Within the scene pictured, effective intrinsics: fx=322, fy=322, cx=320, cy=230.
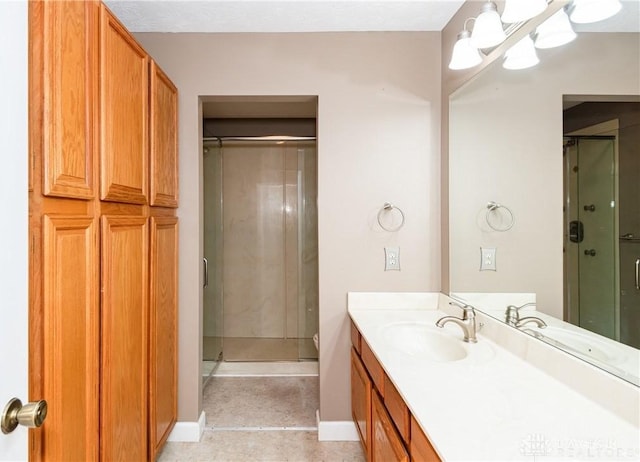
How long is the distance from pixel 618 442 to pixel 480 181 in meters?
1.18

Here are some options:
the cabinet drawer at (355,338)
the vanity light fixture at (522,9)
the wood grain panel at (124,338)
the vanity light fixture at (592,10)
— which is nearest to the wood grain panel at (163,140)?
the wood grain panel at (124,338)

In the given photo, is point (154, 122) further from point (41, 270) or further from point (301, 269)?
point (301, 269)

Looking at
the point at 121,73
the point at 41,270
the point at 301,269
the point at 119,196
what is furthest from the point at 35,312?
the point at 301,269

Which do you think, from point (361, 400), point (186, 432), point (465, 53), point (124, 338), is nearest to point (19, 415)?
point (124, 338)

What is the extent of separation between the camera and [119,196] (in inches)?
51.3

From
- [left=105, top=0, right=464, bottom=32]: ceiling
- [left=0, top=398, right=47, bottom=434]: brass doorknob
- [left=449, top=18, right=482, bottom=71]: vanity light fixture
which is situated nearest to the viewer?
[left=0, top=398, right=47, bottom=434]: brass doorknob

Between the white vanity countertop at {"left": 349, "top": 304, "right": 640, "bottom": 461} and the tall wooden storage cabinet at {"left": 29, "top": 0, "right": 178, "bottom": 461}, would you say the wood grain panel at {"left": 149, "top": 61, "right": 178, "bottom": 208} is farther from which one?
the white vanity countertop at {"left": 349, "top": 304, "right": 640, "bottom": 461}

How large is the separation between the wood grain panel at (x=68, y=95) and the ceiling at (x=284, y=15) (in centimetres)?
79

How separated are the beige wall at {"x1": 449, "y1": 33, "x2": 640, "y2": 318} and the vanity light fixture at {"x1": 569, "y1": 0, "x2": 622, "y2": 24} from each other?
53 millimetres

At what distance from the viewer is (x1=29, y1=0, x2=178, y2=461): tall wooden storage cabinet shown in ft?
3.00

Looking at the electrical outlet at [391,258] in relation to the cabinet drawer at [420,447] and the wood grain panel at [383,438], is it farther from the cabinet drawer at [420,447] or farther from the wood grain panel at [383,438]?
the cabinet drawer at [420,447]

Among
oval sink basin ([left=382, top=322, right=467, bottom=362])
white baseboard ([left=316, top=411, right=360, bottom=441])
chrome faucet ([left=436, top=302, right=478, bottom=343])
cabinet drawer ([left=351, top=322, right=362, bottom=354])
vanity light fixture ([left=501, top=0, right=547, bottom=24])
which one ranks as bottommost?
white baseboard ([left=316, top=411, right=360, bottom=441])

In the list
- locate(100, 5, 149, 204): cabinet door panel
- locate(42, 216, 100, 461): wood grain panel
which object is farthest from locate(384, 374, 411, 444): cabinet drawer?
locate(100, 5, 149, 204): cabinet door panel

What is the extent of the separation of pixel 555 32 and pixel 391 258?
4.27 feet
